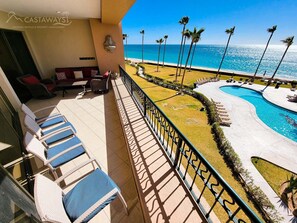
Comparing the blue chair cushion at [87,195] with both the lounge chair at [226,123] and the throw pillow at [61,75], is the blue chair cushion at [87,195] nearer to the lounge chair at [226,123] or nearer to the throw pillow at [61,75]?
the throw pillow at [61,75]

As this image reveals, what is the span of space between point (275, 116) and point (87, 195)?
13667 mm

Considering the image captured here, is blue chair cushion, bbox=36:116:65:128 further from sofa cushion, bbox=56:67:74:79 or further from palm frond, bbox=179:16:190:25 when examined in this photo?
palm frond, bbox=179:16:190:25

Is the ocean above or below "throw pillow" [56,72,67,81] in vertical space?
below

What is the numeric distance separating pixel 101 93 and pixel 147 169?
513cm

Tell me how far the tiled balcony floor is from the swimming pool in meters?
9.86

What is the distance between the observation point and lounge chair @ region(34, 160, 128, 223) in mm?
1176

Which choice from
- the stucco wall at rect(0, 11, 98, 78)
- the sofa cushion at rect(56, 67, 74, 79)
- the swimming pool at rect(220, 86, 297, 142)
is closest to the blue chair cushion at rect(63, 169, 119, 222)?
the sofa cushion at rect(56, 67, 74, 79)

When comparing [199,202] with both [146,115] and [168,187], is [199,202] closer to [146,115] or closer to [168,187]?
[168,187]

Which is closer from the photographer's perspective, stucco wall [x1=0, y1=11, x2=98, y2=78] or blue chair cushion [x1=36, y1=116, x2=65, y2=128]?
blue chair cushion [x1=36, y1=116, x2=65, y2=128]

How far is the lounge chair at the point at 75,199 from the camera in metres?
1.18

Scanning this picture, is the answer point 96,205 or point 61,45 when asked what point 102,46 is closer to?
point 61,45

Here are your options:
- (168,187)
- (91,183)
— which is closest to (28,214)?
(91,183)

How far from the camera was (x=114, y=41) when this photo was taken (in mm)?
7059

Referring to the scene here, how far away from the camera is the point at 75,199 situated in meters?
1.52
